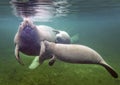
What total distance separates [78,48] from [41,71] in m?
6.87

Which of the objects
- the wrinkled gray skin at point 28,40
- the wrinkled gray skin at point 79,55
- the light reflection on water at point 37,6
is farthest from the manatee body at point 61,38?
the light reflection on water at point 37,6

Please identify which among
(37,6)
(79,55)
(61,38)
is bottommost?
(37,6)

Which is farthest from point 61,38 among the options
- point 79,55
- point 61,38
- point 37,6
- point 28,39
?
point 37,6

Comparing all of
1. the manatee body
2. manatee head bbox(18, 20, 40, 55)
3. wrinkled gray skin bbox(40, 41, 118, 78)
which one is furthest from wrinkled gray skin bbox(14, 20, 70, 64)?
the manatee body

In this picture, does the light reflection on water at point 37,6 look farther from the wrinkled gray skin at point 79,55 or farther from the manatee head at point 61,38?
the wrinkled gray skin at point 79,55

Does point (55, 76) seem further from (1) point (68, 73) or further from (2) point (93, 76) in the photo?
(2) point (93, 76)

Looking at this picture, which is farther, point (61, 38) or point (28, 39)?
point (61, 38)

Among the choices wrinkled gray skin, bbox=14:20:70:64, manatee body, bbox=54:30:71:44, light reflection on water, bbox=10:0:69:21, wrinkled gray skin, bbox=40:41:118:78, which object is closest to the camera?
wrinkled gray skin, bbox=40:41:118:78

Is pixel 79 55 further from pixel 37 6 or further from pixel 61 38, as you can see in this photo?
pixel 37 6

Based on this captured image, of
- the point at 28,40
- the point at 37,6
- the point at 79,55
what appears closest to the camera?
the point at 79,55

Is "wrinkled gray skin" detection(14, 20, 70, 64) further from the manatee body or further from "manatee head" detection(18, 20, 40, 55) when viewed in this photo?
the manatee body

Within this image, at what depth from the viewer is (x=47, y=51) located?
26.9 ft

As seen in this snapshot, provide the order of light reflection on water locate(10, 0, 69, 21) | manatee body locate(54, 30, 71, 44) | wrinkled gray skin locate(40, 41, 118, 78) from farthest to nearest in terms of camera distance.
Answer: light reflection on water locate(10, 0, 69, 21)
manatee body locate(54, 30, 71, 44)
wrinkled gray skin locate(40, 41, 118, 78)

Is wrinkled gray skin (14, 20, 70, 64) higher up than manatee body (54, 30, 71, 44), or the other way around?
wrinkled gray skin (14, 20, 70, 64)
